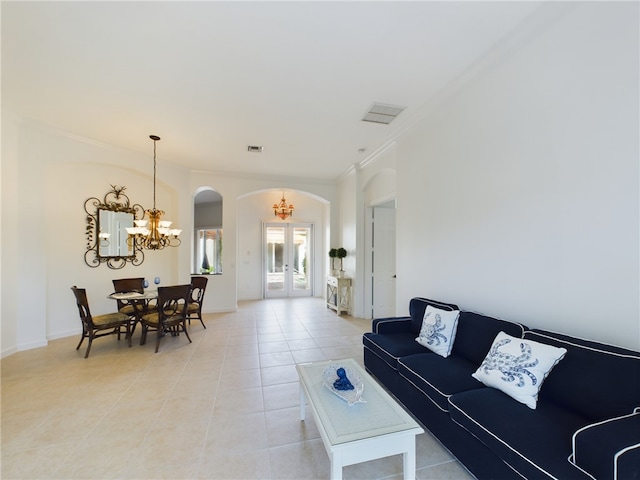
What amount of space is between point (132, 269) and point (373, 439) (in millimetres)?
5534

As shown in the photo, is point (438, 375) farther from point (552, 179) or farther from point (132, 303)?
point (132, 303)

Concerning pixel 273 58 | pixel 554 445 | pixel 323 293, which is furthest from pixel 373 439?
pixel 323 293

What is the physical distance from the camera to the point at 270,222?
27.2 ft

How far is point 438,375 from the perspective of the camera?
2.12 meters

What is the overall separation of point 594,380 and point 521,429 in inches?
21.0

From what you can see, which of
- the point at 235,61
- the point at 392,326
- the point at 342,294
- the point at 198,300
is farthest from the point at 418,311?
the point at 198,300

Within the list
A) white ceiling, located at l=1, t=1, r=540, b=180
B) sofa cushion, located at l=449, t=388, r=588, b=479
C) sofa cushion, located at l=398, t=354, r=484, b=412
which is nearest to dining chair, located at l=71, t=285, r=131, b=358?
white ceiling, located at l=1, t=1, r=540, b=180

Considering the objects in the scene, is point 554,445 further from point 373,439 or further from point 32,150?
point 32,150

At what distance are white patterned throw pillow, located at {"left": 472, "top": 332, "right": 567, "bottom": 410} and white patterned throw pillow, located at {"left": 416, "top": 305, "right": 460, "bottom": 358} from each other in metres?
0.53

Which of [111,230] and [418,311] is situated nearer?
[418,311]

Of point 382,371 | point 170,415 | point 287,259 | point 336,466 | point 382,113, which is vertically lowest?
point 170,415

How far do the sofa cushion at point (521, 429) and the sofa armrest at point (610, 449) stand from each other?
3.2 inches

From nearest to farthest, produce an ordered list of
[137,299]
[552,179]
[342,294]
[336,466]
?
[336,466]
[552,179]
[137,299]
[342,294]

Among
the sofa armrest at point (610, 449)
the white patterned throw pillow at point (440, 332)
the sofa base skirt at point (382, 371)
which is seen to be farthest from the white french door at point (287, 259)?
the sofa armrest at point (610, 449)
